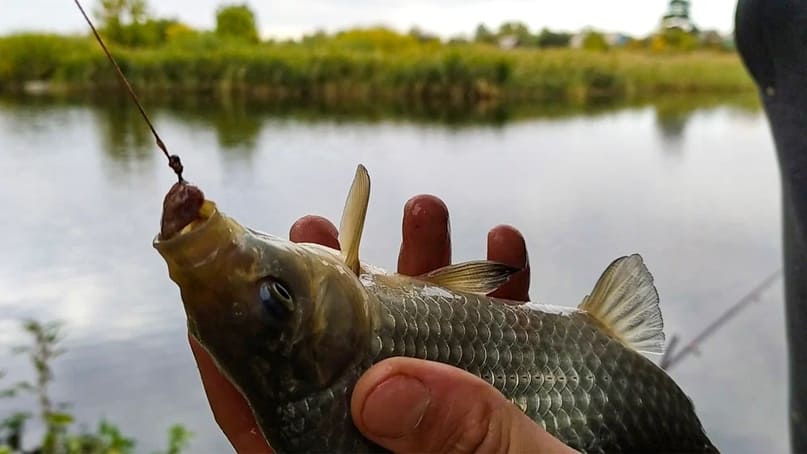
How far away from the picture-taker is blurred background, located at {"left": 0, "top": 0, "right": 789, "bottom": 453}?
4.75 metres

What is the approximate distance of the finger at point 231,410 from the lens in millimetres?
1373

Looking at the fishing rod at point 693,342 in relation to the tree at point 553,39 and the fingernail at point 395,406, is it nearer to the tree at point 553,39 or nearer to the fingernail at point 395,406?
the fingernail at point 395,406

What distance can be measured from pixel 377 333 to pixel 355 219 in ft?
0.59

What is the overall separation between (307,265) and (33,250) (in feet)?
19.7

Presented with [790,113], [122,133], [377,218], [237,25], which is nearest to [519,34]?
[237,25]

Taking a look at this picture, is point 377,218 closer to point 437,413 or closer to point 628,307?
point 628,307

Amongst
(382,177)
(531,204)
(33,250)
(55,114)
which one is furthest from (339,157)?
(55,114)

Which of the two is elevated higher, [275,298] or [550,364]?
[275,298]

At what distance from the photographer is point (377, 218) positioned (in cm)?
619

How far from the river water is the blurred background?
28 millimetres

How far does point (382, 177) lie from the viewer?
8.40 m

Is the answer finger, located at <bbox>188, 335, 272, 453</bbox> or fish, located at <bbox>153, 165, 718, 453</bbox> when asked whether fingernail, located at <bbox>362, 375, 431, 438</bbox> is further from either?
finger, located at <bbox>188, 335, 272, 453</bbox>

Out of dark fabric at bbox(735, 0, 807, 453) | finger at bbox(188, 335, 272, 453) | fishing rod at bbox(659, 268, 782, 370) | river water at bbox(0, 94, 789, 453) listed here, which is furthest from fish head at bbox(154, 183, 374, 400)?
river water at bbox(0, 94, 789, 453)

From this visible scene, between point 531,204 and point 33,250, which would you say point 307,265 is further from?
point 531,204
